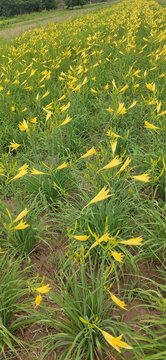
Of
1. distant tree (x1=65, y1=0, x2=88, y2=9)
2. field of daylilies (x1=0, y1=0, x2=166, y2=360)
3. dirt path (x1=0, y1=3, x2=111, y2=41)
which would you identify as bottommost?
field of daylilies (x1=0, y1=0, x2=166, y2=360)

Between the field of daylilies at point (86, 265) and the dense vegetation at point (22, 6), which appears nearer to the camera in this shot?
the field of daylilies at point (86, 265)

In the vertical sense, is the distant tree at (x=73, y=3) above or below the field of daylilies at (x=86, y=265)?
above

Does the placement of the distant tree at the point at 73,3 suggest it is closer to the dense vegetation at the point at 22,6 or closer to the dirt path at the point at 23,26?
the dense vegetation at the point at 22,6

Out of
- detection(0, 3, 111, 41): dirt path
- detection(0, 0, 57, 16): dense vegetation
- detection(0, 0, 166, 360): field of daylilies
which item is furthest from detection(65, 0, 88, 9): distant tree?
detection(0, 0, 166, 360): field of daylilies

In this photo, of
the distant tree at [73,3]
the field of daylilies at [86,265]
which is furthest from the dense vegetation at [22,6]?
the field of daylilies at [86,265]

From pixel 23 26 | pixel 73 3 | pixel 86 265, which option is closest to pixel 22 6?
pixel 73 3

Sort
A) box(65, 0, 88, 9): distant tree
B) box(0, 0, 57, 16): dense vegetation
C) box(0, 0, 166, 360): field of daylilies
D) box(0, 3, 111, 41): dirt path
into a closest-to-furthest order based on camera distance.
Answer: box(0, 0, 166, 360): field of daylilies
box(0, 3, 111, 41): dirt path
box(65, 0, 88, 9): distant tree
box(0, 0, 57, 16): dense vegetation

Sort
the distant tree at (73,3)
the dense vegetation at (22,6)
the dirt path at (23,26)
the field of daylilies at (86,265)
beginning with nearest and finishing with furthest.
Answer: the field of daylilies at (86,265) → the dirt path at (23,26) → the distant tree at (73,3) → the dense vegetation at (22,6)

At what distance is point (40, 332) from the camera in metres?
1.14

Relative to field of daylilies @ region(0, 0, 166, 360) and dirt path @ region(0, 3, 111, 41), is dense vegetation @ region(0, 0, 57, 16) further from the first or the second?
field of daylilies @ region(0, 0, 166, 360)

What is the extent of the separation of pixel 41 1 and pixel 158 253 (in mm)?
42336

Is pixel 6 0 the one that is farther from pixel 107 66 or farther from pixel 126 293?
pixel 126 293

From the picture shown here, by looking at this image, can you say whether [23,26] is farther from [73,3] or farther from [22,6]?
[22,6]

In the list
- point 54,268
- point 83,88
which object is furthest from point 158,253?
A: point 83,88
